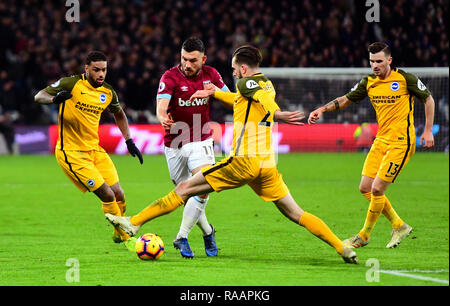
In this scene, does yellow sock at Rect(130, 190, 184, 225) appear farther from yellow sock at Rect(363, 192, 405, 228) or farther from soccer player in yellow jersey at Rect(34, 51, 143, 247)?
yellow sock at Rect(363, 192, 405, 228)

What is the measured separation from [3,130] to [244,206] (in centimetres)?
1444

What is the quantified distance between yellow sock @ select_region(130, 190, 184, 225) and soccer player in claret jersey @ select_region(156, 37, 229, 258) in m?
0.67

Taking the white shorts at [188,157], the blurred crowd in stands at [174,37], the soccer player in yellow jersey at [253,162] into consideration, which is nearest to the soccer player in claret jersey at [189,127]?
the white shorts at [188,157]

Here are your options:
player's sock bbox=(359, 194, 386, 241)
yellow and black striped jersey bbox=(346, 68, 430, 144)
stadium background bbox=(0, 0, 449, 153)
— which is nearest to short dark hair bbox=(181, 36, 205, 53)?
yellow and black striped jersey bbox=(346, 68, 430, 144)

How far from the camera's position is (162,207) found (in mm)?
7719

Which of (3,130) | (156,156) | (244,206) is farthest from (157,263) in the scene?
(3,130)

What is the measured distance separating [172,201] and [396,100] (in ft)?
9.87

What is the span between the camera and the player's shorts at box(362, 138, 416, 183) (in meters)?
8.84

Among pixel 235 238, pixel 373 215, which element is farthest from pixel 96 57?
pixel 373 215

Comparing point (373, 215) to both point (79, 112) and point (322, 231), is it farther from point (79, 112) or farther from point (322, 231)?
point (79, 112)

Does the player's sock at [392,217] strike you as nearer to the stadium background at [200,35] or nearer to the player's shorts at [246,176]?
the player's shorts at [246,176]

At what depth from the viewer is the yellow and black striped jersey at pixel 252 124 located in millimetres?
7426

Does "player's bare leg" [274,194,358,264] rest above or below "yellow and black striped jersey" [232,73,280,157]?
below

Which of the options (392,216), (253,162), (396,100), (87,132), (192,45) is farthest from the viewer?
(87,132)
